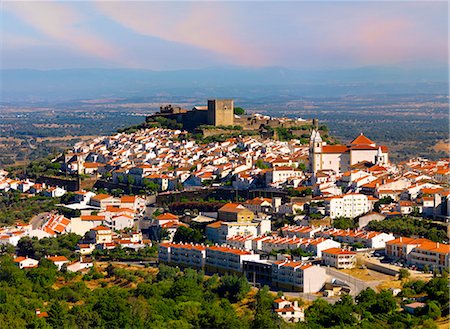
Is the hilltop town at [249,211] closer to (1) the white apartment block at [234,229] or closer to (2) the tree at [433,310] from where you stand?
(1) the white apartment block at [234,229]

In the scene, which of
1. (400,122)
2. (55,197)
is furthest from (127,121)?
(55,197)

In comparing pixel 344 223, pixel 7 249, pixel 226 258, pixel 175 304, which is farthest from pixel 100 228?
pixel 175 304

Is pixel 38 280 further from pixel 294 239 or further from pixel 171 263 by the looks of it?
pixel 294 239

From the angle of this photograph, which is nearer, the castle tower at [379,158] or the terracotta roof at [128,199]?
the terracotta roof at [128,199]

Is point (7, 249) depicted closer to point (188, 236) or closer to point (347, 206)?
point (188, 236)

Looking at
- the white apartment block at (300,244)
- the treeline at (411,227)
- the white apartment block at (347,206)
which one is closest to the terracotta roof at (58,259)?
the white apartment block at (300,244)
